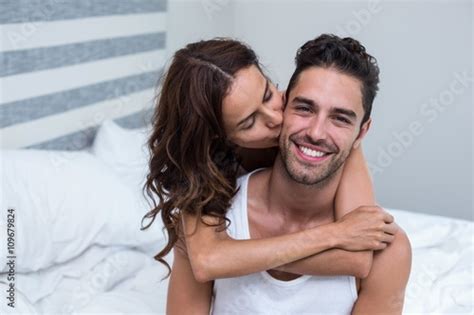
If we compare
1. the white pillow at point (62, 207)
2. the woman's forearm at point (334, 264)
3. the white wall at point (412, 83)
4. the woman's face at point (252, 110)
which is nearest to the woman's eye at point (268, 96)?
the woman's face at point (252, 110)

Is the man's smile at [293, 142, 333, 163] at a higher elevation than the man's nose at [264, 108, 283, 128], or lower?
lower

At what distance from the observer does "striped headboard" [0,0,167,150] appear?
2211 millimetres

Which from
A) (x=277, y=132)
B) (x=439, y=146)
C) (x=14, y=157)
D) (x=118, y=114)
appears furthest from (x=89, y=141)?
(x=439, y=146)

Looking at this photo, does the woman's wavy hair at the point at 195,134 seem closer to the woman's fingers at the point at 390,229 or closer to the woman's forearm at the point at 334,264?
the woman's forearm at the point at 334,264

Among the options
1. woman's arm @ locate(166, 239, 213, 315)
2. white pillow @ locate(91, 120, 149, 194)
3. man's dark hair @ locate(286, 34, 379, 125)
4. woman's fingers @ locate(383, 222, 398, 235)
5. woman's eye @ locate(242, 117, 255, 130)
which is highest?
man's dark hair @ locate(286, 34, 379, 125)

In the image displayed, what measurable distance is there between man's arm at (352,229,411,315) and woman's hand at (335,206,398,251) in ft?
0.18

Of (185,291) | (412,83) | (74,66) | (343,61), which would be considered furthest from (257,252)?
(412,83)

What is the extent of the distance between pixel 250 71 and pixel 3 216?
0.89 m

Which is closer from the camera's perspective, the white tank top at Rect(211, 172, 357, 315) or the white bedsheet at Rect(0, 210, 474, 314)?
the white tank top at Rect(211, 172, 357, 315)

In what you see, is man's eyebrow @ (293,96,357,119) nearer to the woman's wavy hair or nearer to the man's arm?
the woman's wavy hair

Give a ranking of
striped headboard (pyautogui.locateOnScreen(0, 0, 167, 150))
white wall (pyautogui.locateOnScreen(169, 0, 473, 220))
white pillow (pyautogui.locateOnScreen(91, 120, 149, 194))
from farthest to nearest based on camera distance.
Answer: white wall (pyautogui.locateOnScreen(169, 0, 473, 220)), white pillow (pyautogui.locateOnScreen(91, 120, 149, 194)), striped headboard (pyautogui.locateOnScreen(0, 0, 167, 150))

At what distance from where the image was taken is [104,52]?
264 centimetres

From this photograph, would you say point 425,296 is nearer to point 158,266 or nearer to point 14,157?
point 158,266

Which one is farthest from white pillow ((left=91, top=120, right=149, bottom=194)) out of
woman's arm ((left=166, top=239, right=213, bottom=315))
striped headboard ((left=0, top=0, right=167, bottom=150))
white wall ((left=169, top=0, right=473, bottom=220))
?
woman's arm ((left=166, top=239, right=213, bottom=315))
